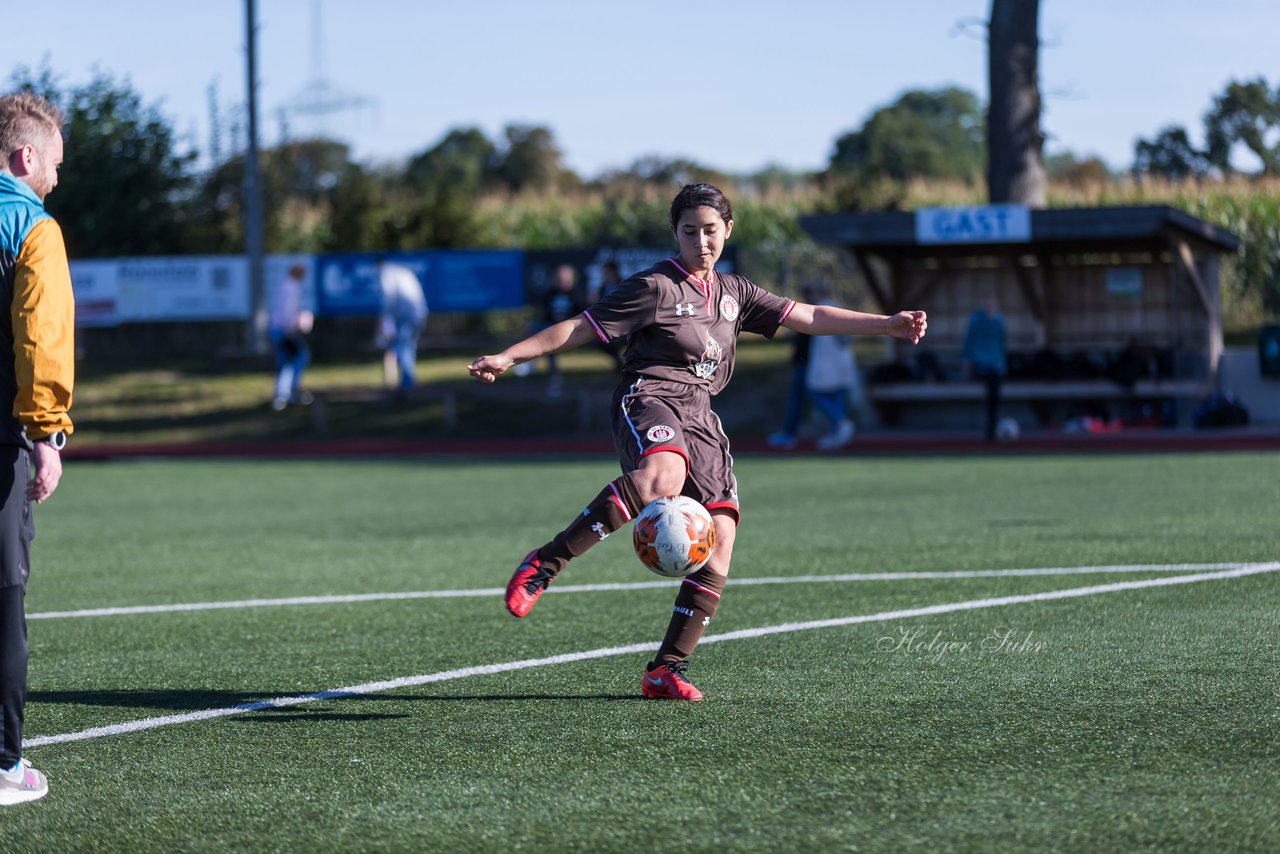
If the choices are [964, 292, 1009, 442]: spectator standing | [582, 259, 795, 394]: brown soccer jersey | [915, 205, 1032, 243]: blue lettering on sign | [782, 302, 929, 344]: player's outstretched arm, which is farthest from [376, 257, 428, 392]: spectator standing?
[582, 259, 795, 394]: brown soccer jersey

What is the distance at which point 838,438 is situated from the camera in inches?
868

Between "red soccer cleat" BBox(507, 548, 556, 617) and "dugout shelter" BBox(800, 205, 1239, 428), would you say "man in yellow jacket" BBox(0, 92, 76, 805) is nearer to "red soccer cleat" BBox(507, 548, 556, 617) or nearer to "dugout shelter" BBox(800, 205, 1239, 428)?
"red soccer cleat" BBox(507, 548, 556, 617)

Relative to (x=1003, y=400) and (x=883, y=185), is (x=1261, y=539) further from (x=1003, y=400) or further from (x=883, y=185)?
(x=883, y=185)

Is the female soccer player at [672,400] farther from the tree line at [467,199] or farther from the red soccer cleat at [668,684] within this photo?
the tree line at [467,199]

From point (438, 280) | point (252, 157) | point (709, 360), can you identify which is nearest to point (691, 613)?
point (709, 360)

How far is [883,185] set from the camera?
34906 mm

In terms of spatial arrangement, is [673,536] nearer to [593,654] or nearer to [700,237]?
[700,237]

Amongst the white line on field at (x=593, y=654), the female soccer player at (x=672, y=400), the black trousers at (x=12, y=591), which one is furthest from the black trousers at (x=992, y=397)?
the black trousers at (x=12, y=591)

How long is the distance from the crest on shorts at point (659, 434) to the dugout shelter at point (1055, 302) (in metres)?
17.7

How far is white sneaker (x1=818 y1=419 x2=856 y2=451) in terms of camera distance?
21953 mm

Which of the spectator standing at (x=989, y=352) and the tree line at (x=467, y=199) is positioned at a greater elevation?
the tree line at (x=467, y=199)

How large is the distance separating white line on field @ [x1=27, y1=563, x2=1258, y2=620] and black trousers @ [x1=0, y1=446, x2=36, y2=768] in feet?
13.2

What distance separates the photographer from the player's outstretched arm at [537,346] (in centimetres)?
558

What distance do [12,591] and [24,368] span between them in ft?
2.22
